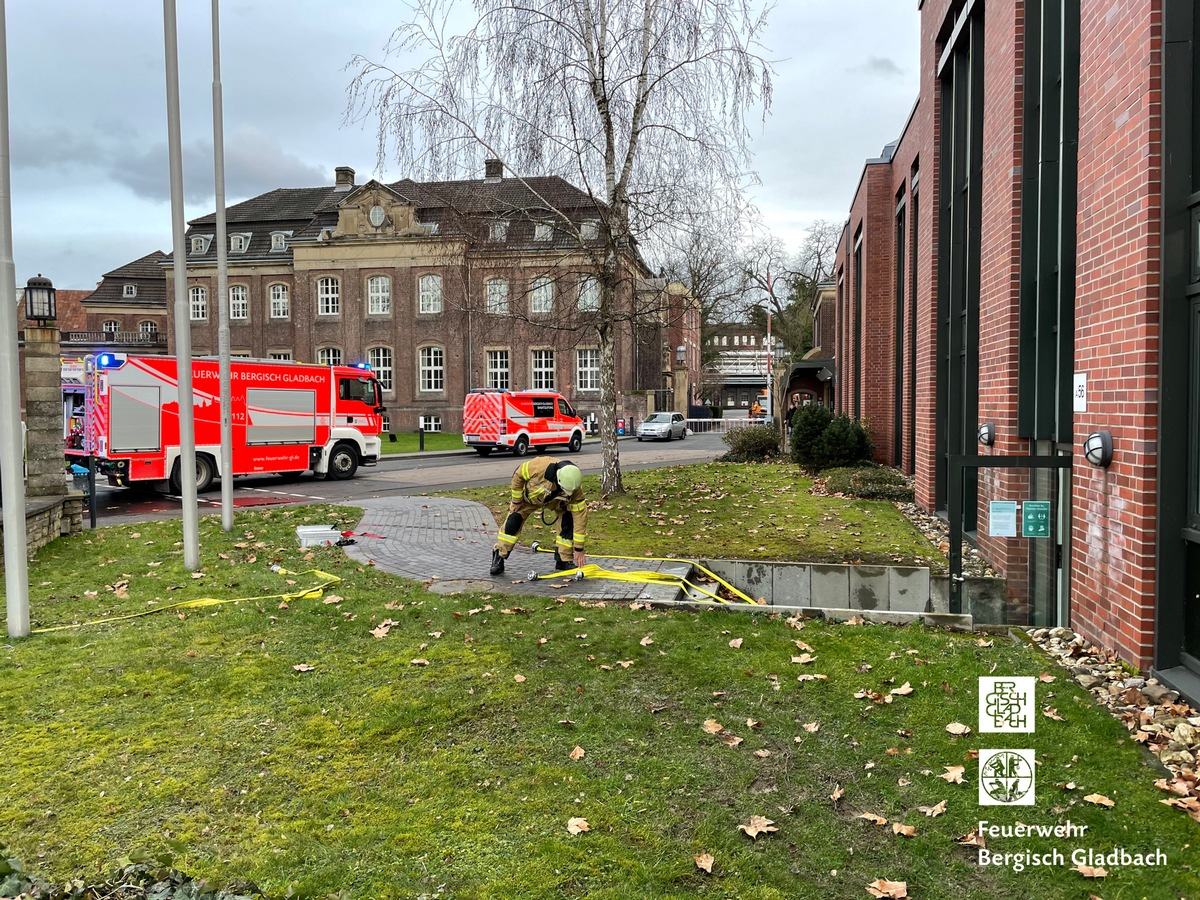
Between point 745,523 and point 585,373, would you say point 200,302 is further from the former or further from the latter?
point 745,523

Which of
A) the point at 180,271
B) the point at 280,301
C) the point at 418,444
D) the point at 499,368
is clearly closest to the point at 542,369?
the point at 499,368

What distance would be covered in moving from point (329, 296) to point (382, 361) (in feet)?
17.3

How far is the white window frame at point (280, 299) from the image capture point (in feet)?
180

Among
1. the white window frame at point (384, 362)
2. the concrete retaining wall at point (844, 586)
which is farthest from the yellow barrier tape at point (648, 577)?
the white window frame at point (384, 362)

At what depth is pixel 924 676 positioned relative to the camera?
5.51 meters

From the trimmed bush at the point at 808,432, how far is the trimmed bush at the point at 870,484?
198cm

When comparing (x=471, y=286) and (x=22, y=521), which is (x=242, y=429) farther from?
(x=22, y=521)

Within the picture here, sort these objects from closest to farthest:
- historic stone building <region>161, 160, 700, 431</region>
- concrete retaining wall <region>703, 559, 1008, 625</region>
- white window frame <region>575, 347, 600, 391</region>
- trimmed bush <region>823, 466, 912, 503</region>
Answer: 1. concrete retaining wall <region>703, 559, 1008, 625</region>
2. trimmed bush <region>823, 466, 912, 503</region>
3. historic stone building <region>161, 160, 700, 431</region>
4. white window frame <region>575, 347, 600, 391</region>

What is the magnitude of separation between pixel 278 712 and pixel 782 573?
592 cm

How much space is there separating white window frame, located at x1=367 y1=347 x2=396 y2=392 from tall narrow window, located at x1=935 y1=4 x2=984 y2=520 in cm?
4449

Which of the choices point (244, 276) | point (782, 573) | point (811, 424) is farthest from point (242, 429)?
point (244, 276)

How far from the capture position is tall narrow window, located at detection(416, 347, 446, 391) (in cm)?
5338

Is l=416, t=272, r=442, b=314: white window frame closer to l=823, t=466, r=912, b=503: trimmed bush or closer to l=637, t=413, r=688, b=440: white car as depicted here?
l=637, t=413, r=688, b=440: white car

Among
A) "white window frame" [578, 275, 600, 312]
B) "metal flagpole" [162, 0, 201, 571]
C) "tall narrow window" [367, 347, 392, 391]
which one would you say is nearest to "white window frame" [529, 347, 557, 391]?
"tall narrow window" [367, 347, 392, 391]
